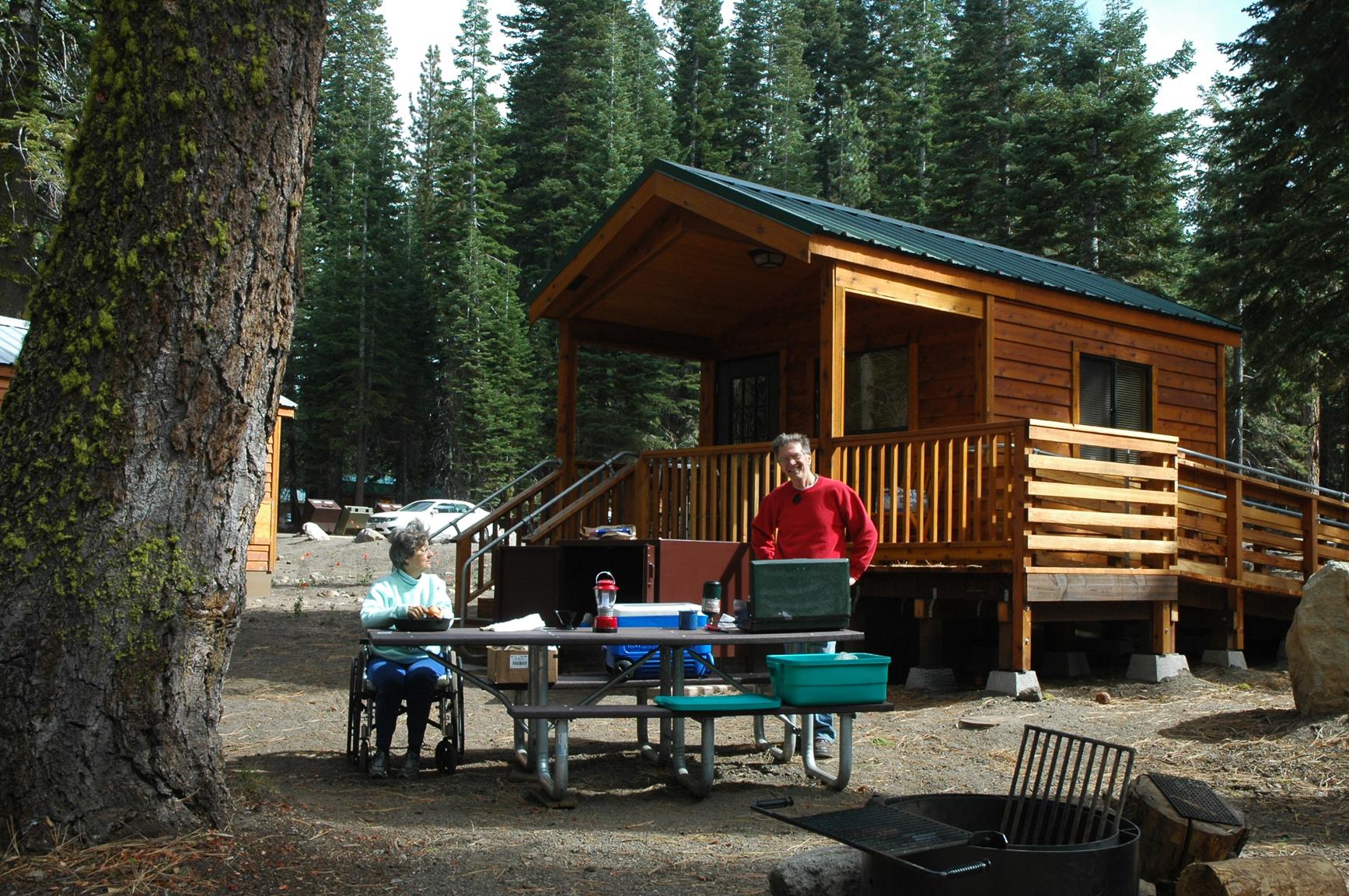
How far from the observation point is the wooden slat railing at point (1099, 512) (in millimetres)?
9680

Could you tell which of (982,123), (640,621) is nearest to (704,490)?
(640,621)

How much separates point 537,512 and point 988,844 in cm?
954

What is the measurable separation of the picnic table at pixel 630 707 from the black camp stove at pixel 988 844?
1586 mm

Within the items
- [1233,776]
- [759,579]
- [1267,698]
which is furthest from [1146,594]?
[759,579]

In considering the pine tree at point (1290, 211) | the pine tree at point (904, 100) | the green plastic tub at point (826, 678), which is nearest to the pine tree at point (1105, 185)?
the pine tree at point (1290, 211)

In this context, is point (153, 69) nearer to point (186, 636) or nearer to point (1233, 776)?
point (186, 636)

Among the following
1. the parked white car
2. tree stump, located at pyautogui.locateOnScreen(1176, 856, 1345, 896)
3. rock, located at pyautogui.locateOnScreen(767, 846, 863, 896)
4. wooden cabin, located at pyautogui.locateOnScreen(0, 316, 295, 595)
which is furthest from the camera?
the parked white car

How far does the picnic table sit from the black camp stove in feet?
5.20

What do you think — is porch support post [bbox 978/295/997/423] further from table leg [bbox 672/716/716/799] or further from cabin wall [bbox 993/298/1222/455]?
table leg [bbox 672/716/716/799]

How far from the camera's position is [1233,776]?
22.4 ft

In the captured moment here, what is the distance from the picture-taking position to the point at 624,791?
6.50m

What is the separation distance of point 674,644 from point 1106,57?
36.1 m

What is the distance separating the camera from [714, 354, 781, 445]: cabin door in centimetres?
1480

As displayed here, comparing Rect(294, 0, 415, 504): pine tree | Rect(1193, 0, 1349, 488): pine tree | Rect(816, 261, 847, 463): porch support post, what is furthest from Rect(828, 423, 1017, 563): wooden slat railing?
Rect(294, 0, 415, 504): pine tree
